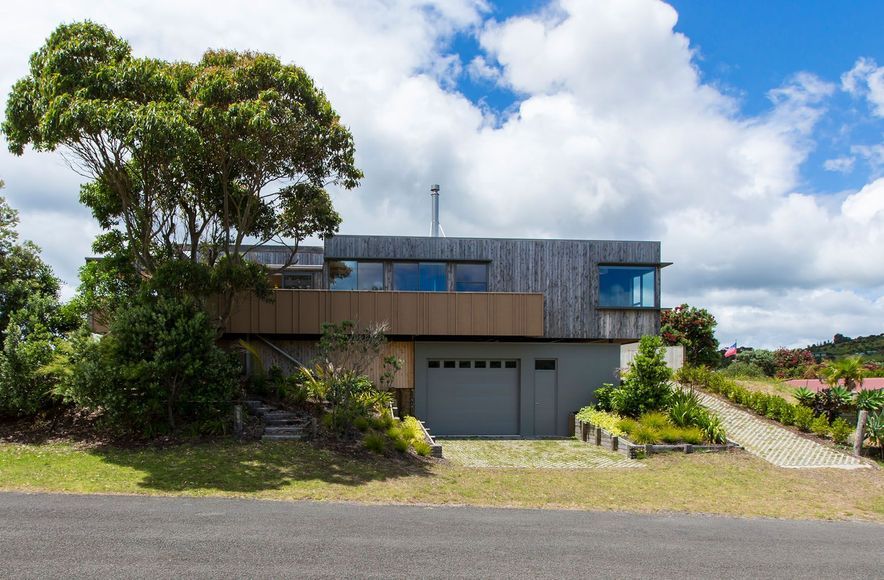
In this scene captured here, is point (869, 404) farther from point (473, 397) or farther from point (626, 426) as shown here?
point (473, 397)

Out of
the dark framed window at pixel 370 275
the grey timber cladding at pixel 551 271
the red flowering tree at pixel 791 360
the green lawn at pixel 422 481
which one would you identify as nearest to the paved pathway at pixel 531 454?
the green lawn at pixel 422 481

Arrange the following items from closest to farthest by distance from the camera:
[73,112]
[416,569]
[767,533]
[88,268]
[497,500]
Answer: [416,569] → [767,533] → [497,500] → [73,112] → [88,268]

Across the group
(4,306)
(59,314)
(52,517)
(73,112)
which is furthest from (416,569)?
(4,306)

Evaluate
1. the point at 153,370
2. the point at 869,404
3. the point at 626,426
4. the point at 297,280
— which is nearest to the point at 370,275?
the point at 297,280

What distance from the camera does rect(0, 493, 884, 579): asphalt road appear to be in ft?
21.8

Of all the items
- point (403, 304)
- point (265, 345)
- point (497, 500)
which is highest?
point (403, 304)

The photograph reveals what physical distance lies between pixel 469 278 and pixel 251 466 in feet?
31.3

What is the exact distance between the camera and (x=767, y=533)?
8.98m

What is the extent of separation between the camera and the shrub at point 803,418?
17.5 m

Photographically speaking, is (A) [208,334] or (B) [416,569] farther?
(A) [208,334]

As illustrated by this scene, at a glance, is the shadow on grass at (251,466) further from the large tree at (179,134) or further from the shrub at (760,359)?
the shrub at (760,359)

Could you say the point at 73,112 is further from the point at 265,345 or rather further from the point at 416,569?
the point at 416,569

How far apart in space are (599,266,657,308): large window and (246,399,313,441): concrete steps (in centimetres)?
985

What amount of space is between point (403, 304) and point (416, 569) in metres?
11.6
